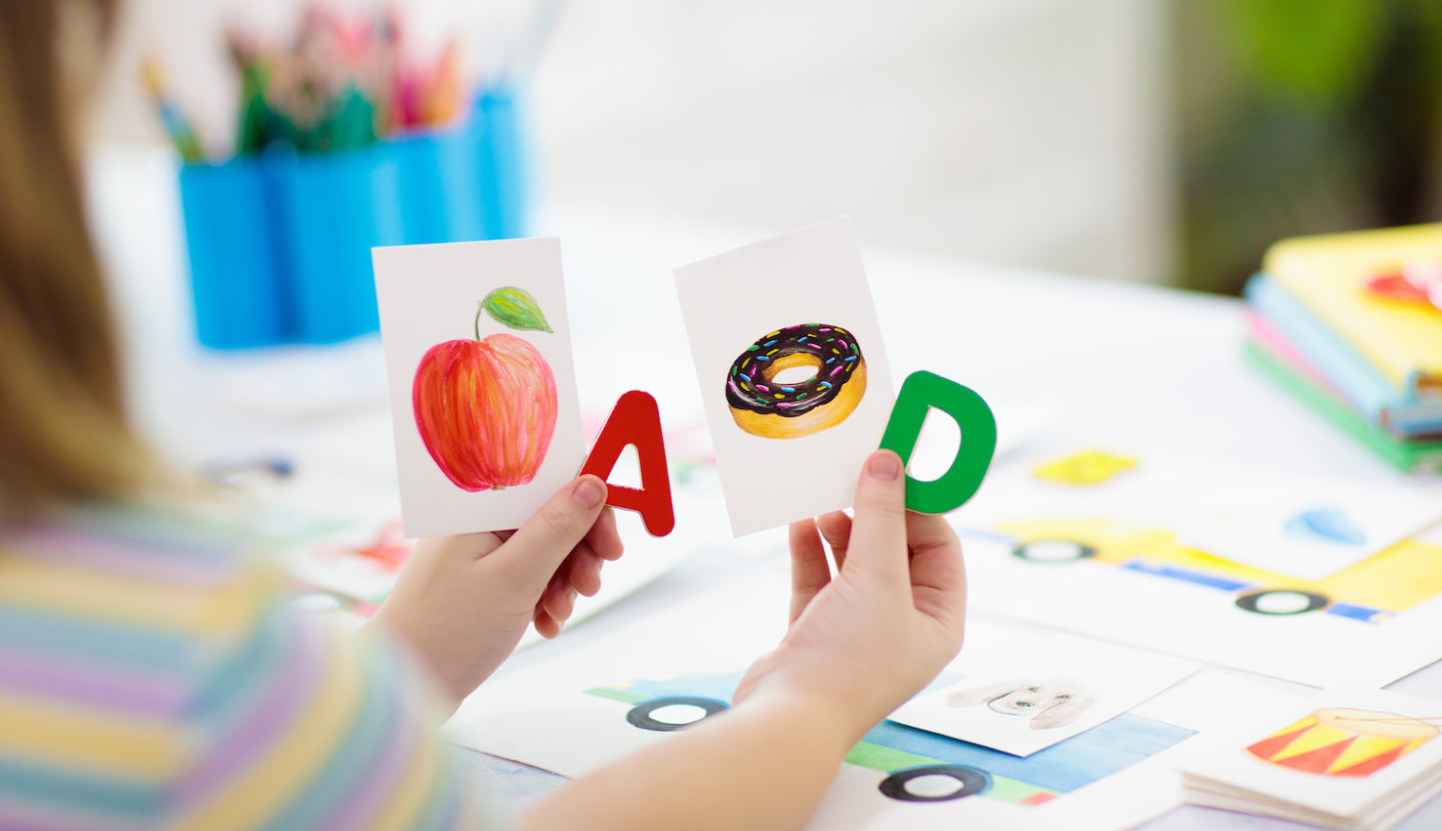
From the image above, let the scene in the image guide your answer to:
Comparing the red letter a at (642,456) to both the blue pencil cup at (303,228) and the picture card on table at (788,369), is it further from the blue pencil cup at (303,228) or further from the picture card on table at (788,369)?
the blue pencil cup at (303,228)

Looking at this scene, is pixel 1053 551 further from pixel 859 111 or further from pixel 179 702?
pixel 859 111

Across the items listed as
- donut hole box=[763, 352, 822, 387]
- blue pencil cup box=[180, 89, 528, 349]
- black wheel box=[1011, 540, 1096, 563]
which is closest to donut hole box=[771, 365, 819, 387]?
donut hole box=[763, 352, 822, 387]

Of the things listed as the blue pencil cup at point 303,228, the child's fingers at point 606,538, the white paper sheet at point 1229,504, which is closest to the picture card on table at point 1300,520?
the white paper sheet at point 1229,504

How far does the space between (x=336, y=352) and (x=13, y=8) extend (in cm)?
Result: 96

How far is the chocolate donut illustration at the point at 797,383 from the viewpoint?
27.8 inches

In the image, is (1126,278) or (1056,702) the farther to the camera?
(1126,278)

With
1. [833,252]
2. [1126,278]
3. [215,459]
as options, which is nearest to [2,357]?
[833,252]

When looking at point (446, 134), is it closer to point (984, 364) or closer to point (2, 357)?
point (984, 364)

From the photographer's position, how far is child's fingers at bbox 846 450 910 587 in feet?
2.06

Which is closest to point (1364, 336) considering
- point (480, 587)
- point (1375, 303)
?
→ point (1375, 303)

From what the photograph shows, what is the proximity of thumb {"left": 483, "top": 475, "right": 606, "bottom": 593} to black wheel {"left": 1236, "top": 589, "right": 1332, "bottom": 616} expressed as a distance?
1.27 ft

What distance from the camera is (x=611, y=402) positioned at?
1175 mm

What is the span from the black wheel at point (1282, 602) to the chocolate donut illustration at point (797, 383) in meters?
0.28

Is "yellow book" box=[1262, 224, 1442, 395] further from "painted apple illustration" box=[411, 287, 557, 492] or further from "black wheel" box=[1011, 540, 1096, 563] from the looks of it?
"painted apple illustration" box=[411, 287, 557, 492]
